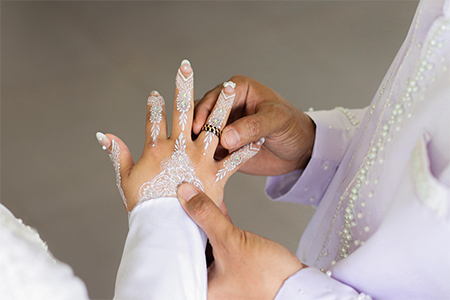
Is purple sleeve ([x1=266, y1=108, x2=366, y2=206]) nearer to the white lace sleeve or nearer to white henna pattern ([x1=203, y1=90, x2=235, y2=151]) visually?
white henna pattern ([x1=203, y1=90, x2=235, y2=151])

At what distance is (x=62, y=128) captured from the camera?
2123mm

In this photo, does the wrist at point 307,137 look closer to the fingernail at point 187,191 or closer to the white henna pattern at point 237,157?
the white henna pattern at point 237,157

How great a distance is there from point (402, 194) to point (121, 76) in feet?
6.73

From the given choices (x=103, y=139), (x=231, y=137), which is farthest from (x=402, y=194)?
(x=103, y=139)

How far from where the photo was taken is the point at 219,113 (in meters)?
0.92

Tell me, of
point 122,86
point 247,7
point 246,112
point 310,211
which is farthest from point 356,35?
point 246,112

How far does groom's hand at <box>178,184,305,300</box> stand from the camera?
69 centimetres

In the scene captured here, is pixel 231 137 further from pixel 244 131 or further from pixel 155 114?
pixel 155 114

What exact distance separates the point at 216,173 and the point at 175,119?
160 millimetres

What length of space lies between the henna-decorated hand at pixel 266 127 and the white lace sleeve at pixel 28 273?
54 cm

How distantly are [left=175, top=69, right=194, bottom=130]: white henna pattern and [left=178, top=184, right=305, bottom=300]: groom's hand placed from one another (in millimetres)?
244

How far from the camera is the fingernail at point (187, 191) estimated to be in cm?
80

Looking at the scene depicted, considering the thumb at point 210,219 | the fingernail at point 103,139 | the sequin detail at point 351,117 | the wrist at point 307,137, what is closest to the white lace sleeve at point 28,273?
the thumb at point 210,219

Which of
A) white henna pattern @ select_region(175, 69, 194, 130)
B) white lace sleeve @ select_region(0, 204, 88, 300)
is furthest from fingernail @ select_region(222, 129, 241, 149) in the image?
white lace sleeve @ select_region(0, 204, 88, 300)
